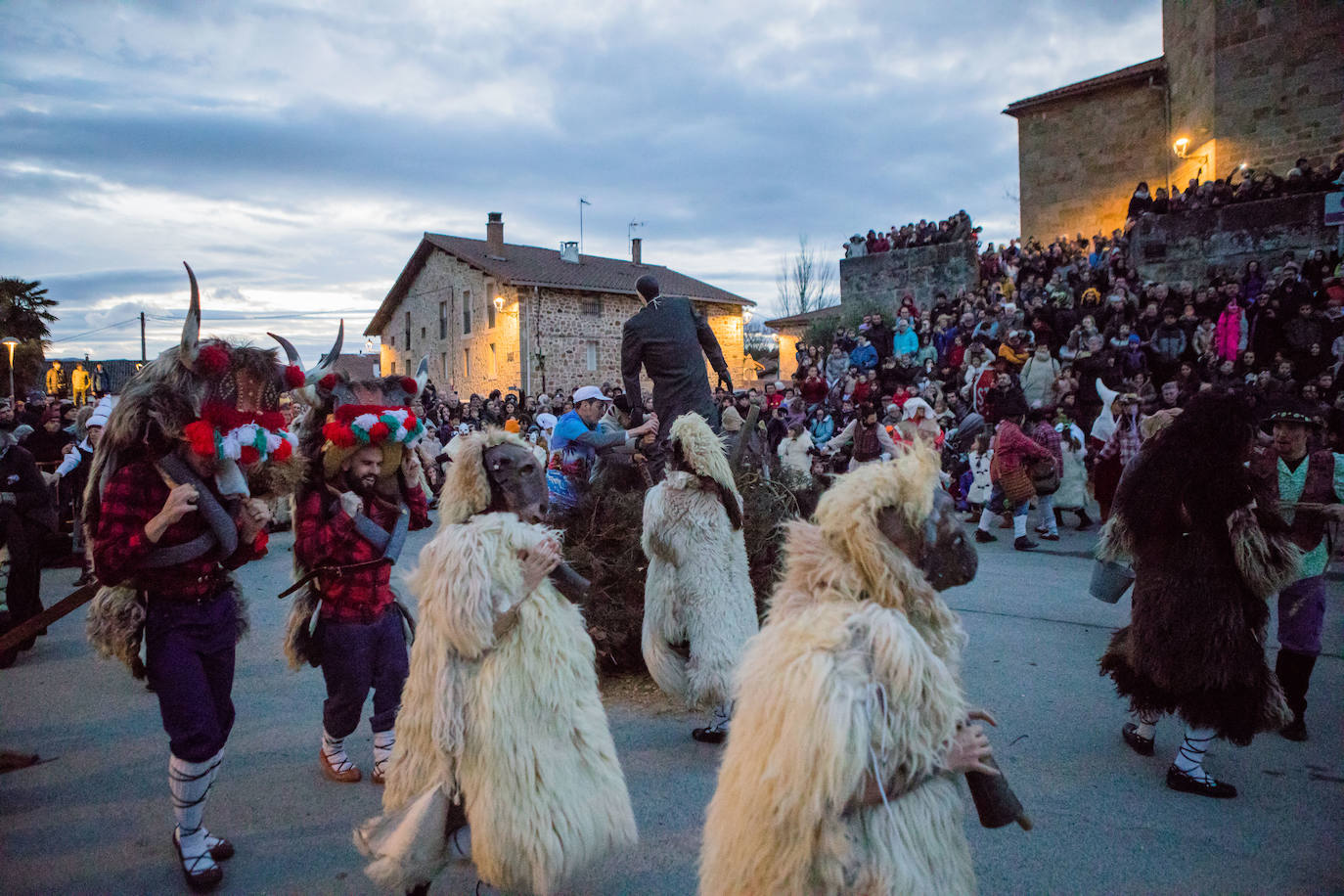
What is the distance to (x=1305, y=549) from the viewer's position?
4.45m

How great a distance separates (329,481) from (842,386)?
14.1 meters

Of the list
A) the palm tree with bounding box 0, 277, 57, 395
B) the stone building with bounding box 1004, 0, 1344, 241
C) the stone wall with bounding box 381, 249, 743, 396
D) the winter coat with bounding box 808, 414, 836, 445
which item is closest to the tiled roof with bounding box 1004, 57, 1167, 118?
the stone building with bounding box 1004, 0, 1344, 241

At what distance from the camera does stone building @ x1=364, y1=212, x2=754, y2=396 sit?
112ft

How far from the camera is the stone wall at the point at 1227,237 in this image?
47.8 feet

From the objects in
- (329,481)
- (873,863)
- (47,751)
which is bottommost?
(47,751)

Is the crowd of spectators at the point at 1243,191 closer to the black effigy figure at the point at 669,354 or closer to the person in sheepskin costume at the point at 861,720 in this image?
the black effigy figure at the point at 669,354

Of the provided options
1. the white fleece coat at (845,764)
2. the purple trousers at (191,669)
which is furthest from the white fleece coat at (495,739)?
the purple trousers at (191,669)

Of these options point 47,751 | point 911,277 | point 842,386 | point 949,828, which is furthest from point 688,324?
point 911,277

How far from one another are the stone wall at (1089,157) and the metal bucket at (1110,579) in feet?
78.7

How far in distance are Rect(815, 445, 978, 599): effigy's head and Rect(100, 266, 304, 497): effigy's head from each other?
8.35 ft

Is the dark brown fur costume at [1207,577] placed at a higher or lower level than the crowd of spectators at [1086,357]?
lower

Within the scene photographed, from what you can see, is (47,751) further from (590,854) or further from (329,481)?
(590,854)

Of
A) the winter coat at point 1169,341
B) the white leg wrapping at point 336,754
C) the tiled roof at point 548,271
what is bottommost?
the white leg wrapping at point 336,754

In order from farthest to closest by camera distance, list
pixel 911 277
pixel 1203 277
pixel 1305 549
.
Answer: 1. pixel 911 277
2. pixel 1203 277
3. pixel 1305 549
